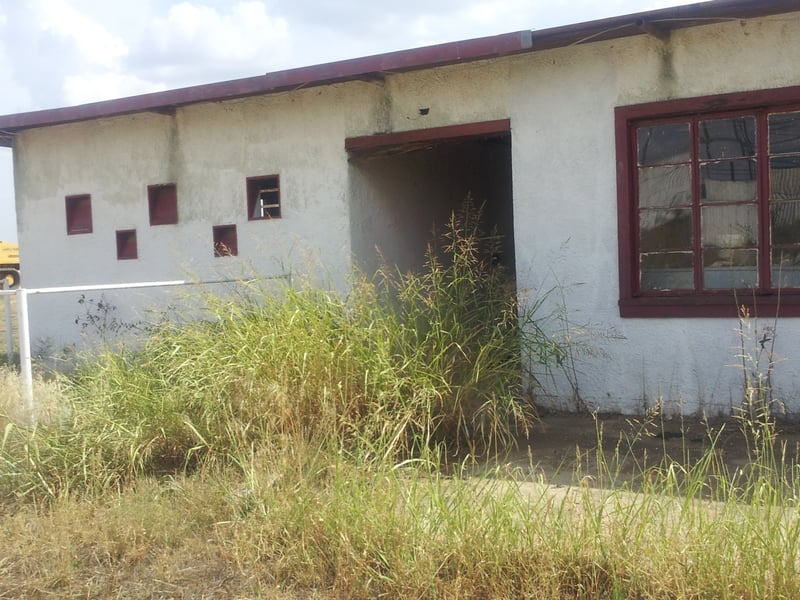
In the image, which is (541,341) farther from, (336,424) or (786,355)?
(336,424)

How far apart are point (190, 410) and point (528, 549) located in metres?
2.68

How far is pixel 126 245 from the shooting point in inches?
390

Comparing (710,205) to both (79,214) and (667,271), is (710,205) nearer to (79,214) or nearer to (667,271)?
(667,271)

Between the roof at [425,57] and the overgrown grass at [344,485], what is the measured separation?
204 cm

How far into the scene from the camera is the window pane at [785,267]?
6.59 meters

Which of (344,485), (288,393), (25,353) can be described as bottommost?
(344,485)

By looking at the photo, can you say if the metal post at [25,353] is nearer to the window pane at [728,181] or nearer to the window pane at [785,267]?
the window pane at [728,181]

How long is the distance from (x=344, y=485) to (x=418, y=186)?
5895 mm

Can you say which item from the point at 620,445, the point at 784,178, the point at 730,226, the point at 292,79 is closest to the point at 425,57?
the point at 292,79

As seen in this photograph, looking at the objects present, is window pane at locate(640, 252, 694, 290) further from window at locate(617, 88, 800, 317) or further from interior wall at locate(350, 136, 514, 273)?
interior wall at locate(350, 136, 514, 273)

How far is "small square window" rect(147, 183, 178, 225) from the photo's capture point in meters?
9.55

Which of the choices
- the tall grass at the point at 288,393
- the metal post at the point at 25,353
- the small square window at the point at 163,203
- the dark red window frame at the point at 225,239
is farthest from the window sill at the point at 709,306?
the small square window at the point at 163,203

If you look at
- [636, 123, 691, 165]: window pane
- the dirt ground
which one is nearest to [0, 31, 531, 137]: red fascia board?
[636, 123, 691, 165]: window pane

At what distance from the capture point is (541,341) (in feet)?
23.5
